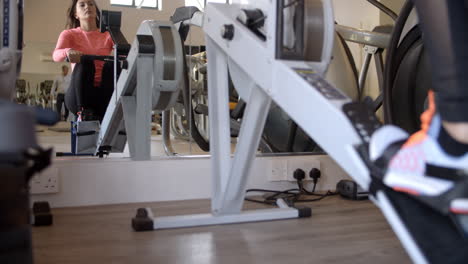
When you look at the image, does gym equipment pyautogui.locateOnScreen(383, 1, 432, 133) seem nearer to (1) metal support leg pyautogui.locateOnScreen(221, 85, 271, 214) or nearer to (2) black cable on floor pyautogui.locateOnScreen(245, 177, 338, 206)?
(2) black cable on floor pyautogui.locateOnScreen(245, 177, 338, 206)

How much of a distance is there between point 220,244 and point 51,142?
919 mm

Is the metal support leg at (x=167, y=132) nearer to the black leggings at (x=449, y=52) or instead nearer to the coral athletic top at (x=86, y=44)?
the coral athletic top at (x=86, y=44)

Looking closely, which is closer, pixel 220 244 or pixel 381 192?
pixel 381 192

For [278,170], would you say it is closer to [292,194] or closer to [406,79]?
[292,194]

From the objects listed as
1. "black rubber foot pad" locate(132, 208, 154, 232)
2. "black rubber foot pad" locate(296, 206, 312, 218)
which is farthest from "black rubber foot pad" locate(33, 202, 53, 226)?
"black rubber foot pad" locate(296, 206, 312, 218)

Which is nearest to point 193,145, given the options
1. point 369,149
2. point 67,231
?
point 67,231

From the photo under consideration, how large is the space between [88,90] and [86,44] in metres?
0.21

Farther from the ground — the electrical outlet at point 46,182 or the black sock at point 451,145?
the black sock at point 451,145

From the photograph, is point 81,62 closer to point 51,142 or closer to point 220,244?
point 51,142

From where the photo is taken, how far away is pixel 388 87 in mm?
2086

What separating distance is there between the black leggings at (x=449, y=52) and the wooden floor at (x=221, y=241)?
0.76 m

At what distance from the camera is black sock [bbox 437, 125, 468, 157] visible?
0.70 metres

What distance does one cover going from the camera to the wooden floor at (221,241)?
4.53ft

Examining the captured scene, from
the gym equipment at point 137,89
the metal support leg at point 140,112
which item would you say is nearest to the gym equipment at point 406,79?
the gym equipment at point 137,89
